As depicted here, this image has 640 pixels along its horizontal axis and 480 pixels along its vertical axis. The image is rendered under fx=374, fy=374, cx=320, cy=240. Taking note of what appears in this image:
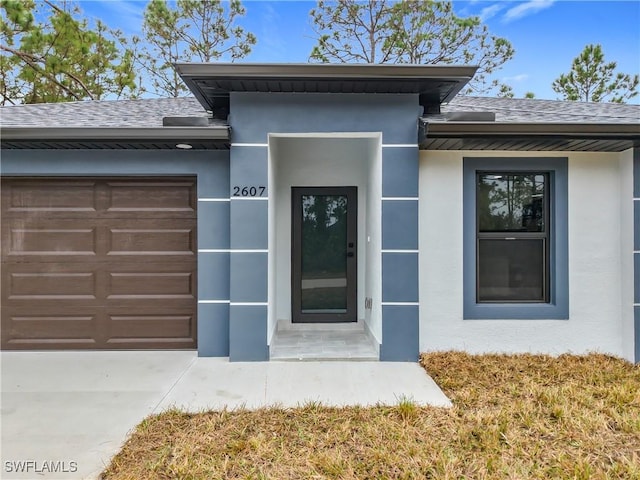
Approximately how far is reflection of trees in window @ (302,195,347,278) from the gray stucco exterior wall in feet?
5.19

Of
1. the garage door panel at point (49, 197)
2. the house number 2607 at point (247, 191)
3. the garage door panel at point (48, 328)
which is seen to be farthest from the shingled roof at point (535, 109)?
the garage door panel at point (48, 328)

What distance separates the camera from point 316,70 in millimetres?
4211

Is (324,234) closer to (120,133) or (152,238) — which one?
(152,238)

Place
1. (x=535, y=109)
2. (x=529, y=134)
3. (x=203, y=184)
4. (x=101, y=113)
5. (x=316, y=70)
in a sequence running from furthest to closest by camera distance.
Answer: (x=535, y=109) → (x=101, y=113) → (x=203, y=184) → (x=529, y=134) → (x=316, y=70)

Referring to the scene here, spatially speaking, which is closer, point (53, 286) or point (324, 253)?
point (53, 286)

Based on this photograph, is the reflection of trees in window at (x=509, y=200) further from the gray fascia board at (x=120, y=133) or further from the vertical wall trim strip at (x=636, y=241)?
the gray fascia board at (x=120, y=133)

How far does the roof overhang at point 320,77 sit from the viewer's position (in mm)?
4191

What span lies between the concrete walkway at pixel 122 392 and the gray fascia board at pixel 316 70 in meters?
3.39

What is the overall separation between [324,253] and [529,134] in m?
3.28

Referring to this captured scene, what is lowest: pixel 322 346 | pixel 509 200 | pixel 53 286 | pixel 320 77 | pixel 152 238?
Answer: pixel 322 346

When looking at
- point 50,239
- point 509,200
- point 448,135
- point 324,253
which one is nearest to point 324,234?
point 324,253

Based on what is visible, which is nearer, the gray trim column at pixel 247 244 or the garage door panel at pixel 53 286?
the gray trim column at pixel 247 244

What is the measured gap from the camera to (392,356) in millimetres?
4617

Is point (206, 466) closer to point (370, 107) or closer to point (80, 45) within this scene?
point (370, 107)
